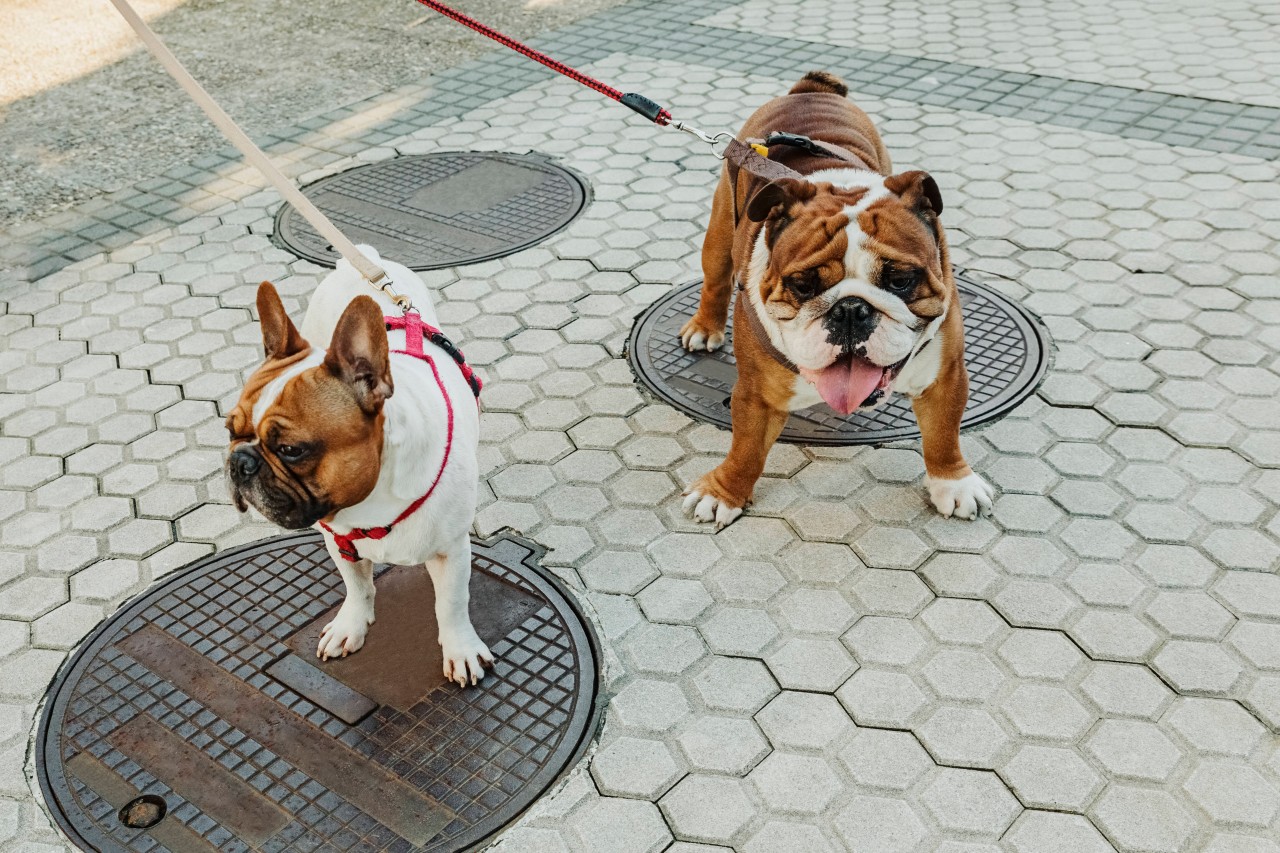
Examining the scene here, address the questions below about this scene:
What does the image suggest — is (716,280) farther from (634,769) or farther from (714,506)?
(634,769)

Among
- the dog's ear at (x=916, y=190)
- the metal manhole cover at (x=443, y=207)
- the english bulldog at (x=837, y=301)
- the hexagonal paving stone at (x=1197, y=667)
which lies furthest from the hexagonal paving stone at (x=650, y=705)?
the metal manhole cover at (x=443, y=207)

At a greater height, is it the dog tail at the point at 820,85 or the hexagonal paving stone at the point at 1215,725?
the dog tail at the point at 820,85

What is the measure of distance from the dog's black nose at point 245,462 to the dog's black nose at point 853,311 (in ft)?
5.86

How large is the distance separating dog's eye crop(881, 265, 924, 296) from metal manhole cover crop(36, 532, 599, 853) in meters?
1.56

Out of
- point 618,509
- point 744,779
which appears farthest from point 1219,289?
point 744,779

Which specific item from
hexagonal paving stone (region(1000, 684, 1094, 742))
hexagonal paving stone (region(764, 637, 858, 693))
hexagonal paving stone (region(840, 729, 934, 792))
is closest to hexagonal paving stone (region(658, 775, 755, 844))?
hexagonal paving stone (region(840, 729, 934, 792))

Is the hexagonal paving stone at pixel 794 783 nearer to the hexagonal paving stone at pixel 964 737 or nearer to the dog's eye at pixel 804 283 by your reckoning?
the hexagonal paving stone at pixel 964 737

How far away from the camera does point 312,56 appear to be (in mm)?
9586

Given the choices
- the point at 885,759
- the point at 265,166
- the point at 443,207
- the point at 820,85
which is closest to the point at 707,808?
the point at 885,759

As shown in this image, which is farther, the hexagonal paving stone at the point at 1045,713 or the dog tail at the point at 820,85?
the dog tail at the point at 820,85

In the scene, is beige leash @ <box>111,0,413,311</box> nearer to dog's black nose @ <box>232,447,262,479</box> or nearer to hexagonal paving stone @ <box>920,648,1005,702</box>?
dog's black nose @ <box>232,447,262,479</box>

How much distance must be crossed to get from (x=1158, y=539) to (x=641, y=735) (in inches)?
81.9

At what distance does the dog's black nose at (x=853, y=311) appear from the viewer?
11.7 feet

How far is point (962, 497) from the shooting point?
14.2 ft
